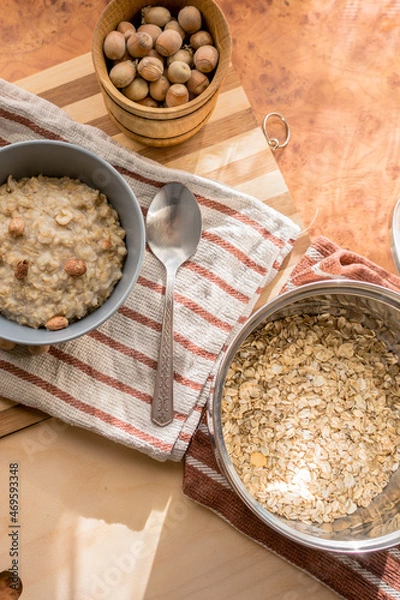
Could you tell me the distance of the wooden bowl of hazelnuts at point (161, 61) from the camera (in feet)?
3.98

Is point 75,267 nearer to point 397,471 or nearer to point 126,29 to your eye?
point 126,29

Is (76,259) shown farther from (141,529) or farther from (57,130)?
(141,529)

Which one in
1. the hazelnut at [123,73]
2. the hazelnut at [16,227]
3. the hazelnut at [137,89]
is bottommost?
the hazelnut at [16,227]

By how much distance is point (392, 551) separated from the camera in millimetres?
1348

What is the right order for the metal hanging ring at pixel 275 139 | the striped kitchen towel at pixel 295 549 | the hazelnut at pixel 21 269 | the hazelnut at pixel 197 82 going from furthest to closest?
the metal hanging ring at pixel 275 139
the striped kitchen towel at pixel 295 549
the hazelnut at pixel 197 82
the hazelnut at pixel 21 269

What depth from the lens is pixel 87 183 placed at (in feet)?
4.19

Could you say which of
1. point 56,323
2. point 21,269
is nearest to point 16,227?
point 21,269

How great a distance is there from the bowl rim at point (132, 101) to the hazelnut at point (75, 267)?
33 centimetres

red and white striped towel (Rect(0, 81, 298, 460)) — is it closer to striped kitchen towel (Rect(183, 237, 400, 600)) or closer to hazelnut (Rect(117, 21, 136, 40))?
striped kitchen towel (Rect(183, 237, 400, 600))

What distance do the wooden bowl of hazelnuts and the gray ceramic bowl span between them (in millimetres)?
139

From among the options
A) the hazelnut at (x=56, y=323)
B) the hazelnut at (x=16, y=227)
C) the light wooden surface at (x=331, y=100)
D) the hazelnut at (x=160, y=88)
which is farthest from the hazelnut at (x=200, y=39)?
the hazelnut at (x=56, y=323)

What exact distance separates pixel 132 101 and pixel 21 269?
1.38ft

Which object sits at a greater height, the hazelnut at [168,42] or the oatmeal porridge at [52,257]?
the hazelnut at [168,42]

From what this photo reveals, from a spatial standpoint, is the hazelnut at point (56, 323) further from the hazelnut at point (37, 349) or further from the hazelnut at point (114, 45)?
the hazelnut at point (114, 45)
